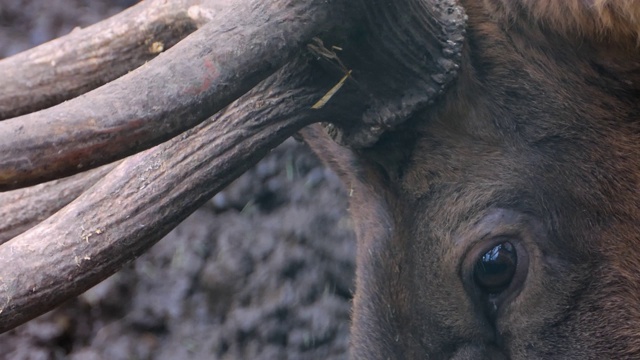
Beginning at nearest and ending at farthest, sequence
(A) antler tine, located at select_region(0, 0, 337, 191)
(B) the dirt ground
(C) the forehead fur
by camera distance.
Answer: (A) antler tine, located at select_region(0, 0, 337, 191)
(C) the forehead fur
(B) the dirt ground

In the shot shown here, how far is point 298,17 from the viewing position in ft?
4.50

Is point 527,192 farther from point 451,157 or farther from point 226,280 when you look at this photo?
point 226,280

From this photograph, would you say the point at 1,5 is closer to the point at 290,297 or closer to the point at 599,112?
the point at 290,297

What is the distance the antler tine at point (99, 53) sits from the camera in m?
1.82

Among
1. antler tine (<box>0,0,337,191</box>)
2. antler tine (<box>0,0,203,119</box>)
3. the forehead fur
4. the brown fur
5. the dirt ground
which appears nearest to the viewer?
antler tine (<box>0,0,337,191</box>)

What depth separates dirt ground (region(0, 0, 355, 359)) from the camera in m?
2.96

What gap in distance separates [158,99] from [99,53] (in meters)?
0.79

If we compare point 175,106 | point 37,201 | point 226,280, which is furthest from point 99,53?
point 226,280

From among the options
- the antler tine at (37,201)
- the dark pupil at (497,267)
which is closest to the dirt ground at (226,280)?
the antler tine at (37,201)

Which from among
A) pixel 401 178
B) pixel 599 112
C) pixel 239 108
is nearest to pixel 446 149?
pixel 401 178

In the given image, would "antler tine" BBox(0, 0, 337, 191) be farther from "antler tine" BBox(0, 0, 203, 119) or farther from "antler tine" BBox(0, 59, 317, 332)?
"antler tine" BBox(0, 0, 203, 119)

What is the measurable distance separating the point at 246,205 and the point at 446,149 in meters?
1.42

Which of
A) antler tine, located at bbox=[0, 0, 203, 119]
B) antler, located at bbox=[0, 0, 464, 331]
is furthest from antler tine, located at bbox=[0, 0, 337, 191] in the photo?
antler tine, located at bbox=[0, 0, 203, 119]

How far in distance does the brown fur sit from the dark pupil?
35mm
